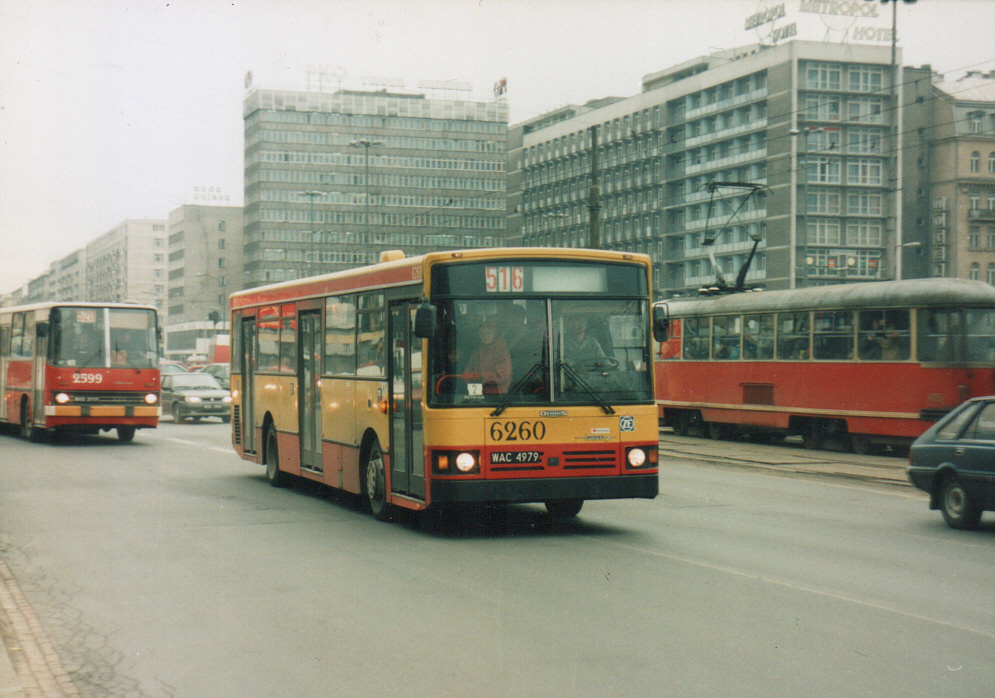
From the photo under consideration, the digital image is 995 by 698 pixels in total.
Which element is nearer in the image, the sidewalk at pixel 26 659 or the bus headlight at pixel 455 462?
the sidewalk at pixel 26 659

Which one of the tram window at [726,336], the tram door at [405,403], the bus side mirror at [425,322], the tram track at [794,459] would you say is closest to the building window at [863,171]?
the tram window at [726,336]

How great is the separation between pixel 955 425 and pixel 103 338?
1759 centimetres

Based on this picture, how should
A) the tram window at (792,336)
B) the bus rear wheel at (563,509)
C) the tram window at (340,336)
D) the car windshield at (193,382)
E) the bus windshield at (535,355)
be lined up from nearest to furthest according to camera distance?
the bus windshield at (535,355)
the bus rear wheel at (563,509)
the tram window at (340,336)
the tram window at (792,336)
the car windshield at (193,382)

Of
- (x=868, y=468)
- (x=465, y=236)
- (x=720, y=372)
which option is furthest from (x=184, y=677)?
(x=465, y=236)

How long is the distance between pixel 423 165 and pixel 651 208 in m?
40.3

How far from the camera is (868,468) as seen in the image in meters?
19.5

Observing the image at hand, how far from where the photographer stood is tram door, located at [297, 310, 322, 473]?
1448 centimetres


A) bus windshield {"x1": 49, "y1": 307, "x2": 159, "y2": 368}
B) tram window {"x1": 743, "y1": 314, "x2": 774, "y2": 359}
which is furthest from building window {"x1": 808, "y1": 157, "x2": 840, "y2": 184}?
bus windshield {"x1": 49, "y1": 307, "x2": 159, "y2": 368}

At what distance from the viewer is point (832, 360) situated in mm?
23969

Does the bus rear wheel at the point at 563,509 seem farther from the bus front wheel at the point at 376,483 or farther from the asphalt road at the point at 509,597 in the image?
the bus front wheel at the point at 376,483

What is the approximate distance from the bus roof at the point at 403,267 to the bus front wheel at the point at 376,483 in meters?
1.72

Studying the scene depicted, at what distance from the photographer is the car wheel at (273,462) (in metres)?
16.4

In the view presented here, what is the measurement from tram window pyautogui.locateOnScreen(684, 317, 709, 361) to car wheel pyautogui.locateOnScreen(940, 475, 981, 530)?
15859 millimetres

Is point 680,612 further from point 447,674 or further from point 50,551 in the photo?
point 50,551
